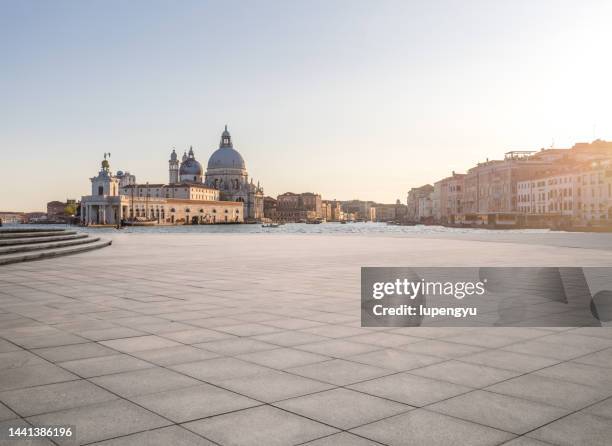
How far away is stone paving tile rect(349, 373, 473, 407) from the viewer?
15.0 ft

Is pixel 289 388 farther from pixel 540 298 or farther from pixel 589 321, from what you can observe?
pixel 540 298

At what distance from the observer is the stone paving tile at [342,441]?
12.0 ft

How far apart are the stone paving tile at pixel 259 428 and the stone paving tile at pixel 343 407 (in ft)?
0.39

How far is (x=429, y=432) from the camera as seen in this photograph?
3.86 metres

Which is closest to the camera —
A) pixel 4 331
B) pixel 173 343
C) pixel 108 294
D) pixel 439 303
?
pixel 173 343

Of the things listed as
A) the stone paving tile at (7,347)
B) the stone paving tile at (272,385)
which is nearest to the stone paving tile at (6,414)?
the stone paving tile at (272,385)

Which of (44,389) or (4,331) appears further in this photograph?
(4,331)

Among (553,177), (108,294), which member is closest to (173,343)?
(108,294)

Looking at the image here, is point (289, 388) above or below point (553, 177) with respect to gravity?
below

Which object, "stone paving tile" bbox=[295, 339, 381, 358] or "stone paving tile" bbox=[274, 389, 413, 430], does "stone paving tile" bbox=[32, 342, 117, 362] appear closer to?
"stone paving tile" bbox=[295, 339, 381, 358]

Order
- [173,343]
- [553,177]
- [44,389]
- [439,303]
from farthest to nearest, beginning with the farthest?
[553,177] → [439,303] → [173,343] → [44,389]

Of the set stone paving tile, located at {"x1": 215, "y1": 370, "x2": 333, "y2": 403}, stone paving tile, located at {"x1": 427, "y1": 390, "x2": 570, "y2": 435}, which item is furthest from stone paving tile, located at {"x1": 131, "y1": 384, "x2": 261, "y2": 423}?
stone paving tile, located at {"x1": 427, "y1": 390, "x2": 570, "y2": 435}

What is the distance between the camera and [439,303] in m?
9.45

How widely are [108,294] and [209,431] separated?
744 centimetres
